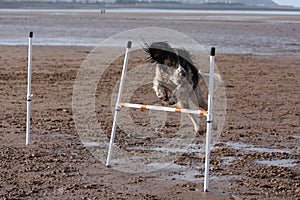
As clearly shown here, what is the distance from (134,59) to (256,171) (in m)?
15.2

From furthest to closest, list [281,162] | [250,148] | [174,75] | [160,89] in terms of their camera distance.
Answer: [250,148] → [281,162] → [160,89] → [174,75]

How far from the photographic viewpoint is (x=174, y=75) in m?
9.87

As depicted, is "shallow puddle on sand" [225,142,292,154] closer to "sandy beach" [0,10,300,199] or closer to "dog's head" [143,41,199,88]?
"sandy beach" [0,10,300,199]

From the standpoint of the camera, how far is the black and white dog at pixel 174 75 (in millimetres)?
9883

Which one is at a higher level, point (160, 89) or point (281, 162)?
point (160, 89)

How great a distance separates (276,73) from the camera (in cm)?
2203

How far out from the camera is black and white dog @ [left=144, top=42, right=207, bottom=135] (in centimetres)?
988

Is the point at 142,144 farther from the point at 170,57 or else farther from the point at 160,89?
the point at 170,57

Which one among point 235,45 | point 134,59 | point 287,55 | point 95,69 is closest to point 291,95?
point 95,69

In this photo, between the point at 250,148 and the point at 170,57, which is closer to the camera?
the point at 170,57

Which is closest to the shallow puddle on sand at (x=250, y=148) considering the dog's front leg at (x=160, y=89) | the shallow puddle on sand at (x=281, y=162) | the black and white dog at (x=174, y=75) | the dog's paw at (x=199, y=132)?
the dog's paw at (x=199, y=132)

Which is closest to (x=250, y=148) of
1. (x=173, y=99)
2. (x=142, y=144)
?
(x=142, y=144)

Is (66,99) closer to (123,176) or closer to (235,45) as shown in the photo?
(123,176)

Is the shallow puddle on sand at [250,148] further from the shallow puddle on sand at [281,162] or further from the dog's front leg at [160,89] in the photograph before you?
the dog's front leg at [160,89]
